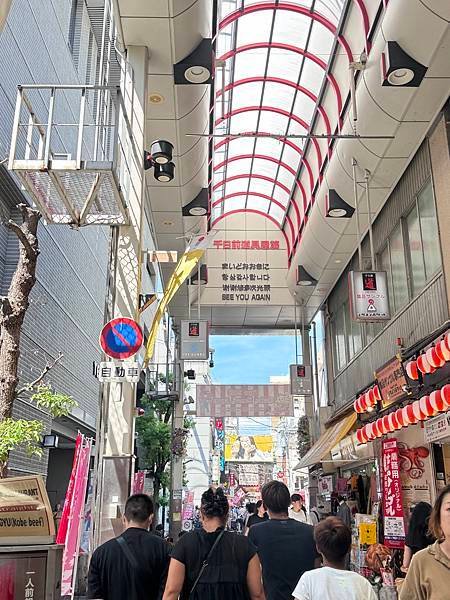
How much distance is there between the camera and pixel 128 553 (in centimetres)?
308

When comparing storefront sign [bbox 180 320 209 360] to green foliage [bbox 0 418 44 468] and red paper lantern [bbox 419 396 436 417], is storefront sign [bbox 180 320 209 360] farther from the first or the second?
green foliage [bbox 0 418 44 468]

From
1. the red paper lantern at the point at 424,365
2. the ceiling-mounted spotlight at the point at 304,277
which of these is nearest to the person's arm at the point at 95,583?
the red paper lantern at the point at 424,365

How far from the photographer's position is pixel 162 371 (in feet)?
55.7

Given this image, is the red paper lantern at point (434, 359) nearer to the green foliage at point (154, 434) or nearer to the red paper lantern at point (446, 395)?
the red paper lantern at point (446, 395)

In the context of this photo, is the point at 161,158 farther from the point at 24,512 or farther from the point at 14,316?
the point at 24,512

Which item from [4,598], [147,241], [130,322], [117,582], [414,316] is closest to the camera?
[4,598]

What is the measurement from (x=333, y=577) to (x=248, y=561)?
1.90 feet

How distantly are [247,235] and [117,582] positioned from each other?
43.1 ft

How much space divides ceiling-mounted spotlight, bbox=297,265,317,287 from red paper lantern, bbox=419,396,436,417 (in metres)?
6.21

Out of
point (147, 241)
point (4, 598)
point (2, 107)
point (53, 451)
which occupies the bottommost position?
point (4, 598)

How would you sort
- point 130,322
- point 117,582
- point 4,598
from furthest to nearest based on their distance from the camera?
point 130,322 < point 117,582 < point 4,598

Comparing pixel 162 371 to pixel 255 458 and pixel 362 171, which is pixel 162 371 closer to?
pixel 362 171

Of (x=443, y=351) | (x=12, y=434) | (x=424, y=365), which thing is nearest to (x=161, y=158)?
(x=12, y=434)

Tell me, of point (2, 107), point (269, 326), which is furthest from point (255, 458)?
point (2, 107)
